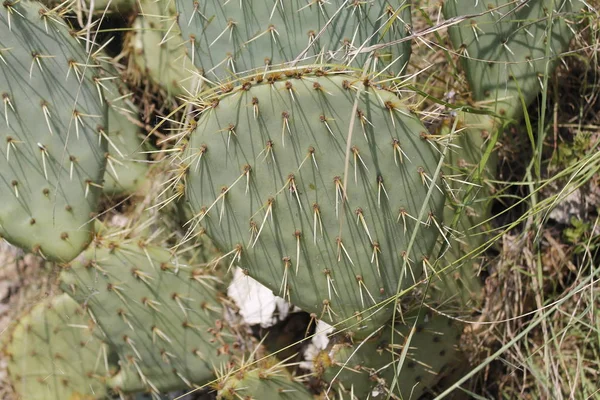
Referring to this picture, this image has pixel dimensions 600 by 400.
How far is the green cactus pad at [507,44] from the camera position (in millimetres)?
1501

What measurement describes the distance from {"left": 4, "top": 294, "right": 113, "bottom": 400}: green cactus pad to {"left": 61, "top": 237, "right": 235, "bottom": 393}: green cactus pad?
0.07 metres

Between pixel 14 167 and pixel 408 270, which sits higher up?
pixel 14 167

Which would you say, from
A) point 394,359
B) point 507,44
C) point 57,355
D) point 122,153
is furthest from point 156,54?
point 394,359

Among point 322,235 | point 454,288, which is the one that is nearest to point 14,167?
point 322,235

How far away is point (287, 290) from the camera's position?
136 cm

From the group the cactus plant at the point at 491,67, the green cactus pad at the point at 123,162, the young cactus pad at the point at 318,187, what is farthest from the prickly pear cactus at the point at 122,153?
the cactus plant at the point at 491,67

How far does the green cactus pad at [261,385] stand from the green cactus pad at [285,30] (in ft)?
2.00

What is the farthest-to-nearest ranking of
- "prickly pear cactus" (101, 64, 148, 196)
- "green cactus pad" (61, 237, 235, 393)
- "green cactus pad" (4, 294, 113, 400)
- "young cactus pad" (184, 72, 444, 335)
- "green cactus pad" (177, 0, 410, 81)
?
1. "prickly pear cactus" (101, 64, 148, 196)
2. "green cactus pad" (4, 294, 113, 400)
3. "green cactus pad" (61, 237, 235, 393)
4. "green cactus pad" (177, 0, 410, 81)
5. "young cactus pad" (184, 72, 444, 335)

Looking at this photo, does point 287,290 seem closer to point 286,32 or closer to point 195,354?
point 195,354

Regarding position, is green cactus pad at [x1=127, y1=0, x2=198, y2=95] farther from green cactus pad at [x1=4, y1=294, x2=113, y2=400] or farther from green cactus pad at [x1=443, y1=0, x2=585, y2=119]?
green cactus pad at [x1=443, y1=0, x2=585, y2=119]

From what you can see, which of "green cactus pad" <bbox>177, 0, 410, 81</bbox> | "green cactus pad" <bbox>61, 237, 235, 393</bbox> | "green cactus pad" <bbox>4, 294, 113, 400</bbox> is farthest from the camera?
"green cactus pad" <bbox>4, 294, 113, 400</bbox>

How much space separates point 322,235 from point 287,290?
0.13m

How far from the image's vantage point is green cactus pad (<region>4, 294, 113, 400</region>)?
171 cm

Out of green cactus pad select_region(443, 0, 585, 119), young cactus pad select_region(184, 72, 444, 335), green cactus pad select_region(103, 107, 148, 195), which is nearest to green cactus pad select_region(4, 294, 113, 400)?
green cactus pad select_region(103, 107, 148, 195)
